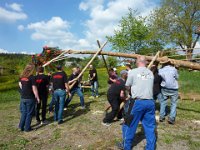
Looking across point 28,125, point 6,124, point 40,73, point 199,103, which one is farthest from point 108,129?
point 199,103

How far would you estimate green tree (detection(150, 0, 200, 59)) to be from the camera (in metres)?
35.6

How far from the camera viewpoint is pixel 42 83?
7805 millimetres

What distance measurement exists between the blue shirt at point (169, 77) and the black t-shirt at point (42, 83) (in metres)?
3.76

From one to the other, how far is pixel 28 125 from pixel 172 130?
420cm

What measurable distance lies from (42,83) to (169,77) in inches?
159

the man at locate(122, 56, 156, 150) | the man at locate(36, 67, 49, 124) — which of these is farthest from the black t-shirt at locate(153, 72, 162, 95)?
the man at locate(36, 67, 49, 124)

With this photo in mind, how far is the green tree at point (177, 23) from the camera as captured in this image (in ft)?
117

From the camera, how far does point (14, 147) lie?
592 cm

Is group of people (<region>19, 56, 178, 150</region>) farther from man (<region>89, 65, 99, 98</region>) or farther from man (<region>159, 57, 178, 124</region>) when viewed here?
man (<region>89, 65, 99, 98</region>)

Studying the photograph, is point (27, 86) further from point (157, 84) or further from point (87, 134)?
point (157, 84)

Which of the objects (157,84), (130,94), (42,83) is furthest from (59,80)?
(157,84)

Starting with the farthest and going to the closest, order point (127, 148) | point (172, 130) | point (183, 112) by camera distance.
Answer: point (183, 112), point (172, 130), point (127, 148)

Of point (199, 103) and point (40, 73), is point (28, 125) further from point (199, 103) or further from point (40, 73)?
point (199, 103)

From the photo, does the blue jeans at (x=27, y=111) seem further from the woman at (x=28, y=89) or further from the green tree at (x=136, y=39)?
the green tree at (x=136, y=39)
